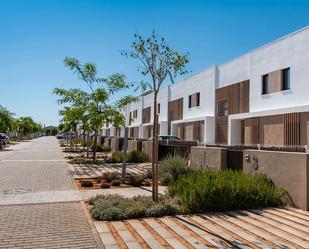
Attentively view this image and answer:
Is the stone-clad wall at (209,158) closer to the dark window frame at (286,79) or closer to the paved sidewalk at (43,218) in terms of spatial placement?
the paved sidewalk at (43,218)

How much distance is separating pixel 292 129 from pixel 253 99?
5093 millimetres

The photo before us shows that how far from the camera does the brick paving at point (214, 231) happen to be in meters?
5.64

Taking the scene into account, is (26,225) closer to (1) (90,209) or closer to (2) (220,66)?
(1) (90,209)

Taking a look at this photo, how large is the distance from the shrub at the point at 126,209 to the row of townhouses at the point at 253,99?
588 inches

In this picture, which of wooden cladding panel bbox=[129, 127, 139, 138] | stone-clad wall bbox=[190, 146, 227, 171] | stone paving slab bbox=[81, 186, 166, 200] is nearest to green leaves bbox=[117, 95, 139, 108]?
stone-clad wall bbox=[190, 146, 227, 171]

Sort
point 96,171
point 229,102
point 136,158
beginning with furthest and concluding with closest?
point 229,102
point 136,158
point 96,171

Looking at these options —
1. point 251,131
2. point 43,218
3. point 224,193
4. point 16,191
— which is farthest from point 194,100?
point 43,218

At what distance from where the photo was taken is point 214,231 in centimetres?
632

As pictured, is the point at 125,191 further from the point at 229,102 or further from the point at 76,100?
the point at 229,102

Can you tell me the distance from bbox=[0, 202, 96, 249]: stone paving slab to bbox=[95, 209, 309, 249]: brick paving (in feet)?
1.30

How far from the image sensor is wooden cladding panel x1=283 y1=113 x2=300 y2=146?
21203 mm

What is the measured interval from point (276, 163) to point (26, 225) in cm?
597

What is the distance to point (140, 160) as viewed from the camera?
877 inches

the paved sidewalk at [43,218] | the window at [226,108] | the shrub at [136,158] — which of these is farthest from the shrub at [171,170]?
the window at [226,108]
